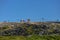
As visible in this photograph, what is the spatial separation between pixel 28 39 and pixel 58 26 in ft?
69.6

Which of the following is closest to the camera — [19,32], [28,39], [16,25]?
[28,39]

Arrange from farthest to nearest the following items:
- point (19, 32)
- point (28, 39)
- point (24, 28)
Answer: point (24, 28) < point (19, 32) < point (28, 39)

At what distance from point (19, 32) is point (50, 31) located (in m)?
8.64

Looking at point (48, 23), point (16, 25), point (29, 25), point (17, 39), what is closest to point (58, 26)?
point (48, 23)

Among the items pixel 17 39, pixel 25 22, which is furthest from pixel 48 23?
pixel 17 39

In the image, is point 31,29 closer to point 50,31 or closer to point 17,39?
point 50,31

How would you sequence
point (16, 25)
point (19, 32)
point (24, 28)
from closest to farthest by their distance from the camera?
point (19, 32) < point (24, 28) < point (16, 25)

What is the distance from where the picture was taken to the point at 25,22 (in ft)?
193

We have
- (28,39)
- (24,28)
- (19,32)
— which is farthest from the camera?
(24,28)

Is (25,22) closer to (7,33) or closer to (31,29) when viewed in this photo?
(31,29)

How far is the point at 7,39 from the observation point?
1576 inches

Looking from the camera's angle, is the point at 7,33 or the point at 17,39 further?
the point at 7,33

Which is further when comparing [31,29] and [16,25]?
[16,25]

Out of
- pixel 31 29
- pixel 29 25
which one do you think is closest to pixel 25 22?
pixel 29 25
